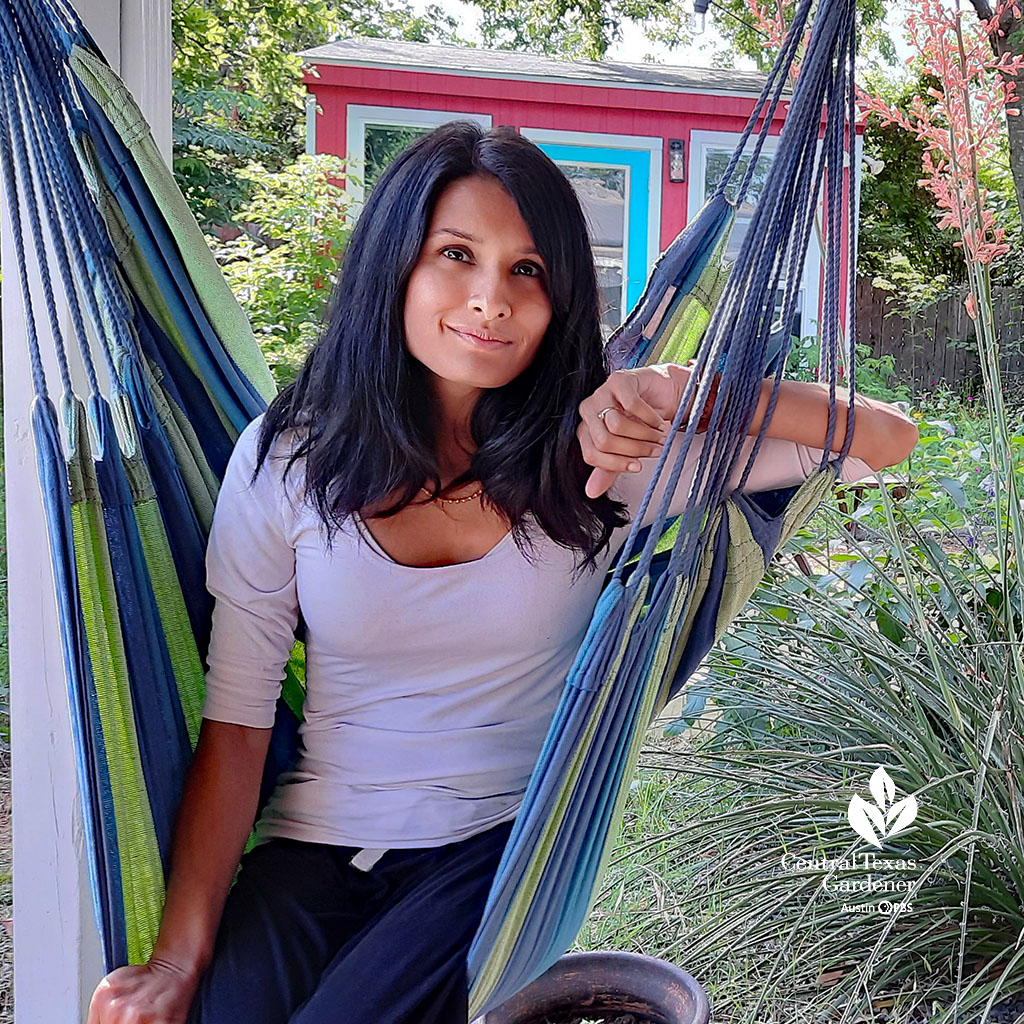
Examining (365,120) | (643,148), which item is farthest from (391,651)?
(643,148)

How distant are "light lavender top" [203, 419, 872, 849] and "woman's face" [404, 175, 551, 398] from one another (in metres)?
0.21

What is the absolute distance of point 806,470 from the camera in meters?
1.28

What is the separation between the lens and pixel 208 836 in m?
1.22

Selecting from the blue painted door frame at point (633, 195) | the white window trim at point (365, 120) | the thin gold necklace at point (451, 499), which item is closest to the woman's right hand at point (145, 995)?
the thin gold necklace at point (451, 499)

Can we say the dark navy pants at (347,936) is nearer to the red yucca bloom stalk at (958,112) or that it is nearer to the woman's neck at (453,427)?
the woman's neck at (453,427)

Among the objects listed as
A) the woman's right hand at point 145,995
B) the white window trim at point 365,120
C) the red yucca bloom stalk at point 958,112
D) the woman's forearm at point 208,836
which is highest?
the white window trim at point 365,120

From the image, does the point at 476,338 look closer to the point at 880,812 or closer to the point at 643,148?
the point at 880,812

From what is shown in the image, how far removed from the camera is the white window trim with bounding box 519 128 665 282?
23.5ft

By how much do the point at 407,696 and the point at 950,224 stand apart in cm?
110

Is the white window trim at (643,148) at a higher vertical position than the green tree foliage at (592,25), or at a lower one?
lower

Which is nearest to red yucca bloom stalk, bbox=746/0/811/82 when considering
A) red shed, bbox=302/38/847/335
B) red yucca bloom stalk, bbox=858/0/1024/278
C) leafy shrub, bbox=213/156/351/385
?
red yucca bloom stalk, bbox=858/0/1024/278

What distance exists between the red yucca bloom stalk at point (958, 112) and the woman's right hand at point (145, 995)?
4.47 feet

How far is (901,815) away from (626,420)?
95cm

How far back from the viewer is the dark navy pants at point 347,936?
1.11 metres
